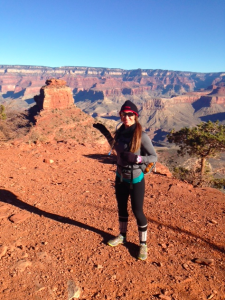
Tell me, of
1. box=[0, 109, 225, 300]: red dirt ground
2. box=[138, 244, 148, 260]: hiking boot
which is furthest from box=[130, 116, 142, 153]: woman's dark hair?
box=[0, 109, 225, 300]: red dirt ground

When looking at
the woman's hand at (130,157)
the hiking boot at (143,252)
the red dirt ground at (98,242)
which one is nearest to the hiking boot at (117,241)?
the red dirt ground at (98,242)

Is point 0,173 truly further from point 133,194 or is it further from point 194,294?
point 194,294

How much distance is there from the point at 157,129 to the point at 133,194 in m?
97.9

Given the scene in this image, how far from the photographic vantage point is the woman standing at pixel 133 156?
261cm

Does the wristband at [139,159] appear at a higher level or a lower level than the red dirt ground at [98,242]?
higher

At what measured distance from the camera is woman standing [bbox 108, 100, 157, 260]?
2.61 m

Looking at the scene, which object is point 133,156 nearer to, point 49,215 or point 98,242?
point 98,242

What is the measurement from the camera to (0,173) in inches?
228

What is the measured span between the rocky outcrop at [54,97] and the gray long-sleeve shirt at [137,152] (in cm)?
4253

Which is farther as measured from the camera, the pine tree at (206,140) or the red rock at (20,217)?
the pine tree at (206,140)

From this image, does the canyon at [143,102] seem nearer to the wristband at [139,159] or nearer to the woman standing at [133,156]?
the woman standing at [133,156]

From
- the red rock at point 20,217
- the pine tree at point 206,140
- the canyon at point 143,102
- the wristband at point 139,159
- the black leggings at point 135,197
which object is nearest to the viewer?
the wristband at point 139,159

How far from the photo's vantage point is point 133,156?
101 inches

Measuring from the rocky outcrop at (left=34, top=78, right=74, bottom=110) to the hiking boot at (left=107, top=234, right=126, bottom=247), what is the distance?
42404 mm
